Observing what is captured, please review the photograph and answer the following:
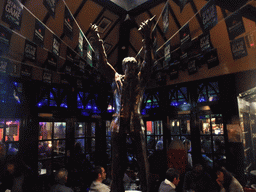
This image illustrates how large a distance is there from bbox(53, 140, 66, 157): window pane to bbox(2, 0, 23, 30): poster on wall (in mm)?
4692

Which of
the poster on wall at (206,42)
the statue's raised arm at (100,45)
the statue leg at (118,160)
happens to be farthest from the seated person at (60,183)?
the poster on wall at (206,42)

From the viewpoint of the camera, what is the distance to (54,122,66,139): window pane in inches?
259

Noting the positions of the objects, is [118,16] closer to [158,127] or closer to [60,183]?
[158,127]

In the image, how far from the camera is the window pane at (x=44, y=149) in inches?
235

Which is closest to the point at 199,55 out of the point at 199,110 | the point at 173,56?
the point at 173,56

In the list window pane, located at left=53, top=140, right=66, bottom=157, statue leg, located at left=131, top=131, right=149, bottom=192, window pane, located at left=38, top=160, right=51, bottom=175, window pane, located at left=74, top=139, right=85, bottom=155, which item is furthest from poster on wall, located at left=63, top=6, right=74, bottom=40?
window pane, located at left=74, top=139, right=85, bottom=155

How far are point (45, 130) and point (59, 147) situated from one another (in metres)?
0.88

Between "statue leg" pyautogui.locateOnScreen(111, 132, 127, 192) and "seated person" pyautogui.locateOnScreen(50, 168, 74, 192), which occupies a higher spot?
"statue leg" pyautogui.locateOnScreen(111, 132, 127, 192)

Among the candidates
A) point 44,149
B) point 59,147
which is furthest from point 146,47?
point 59,147

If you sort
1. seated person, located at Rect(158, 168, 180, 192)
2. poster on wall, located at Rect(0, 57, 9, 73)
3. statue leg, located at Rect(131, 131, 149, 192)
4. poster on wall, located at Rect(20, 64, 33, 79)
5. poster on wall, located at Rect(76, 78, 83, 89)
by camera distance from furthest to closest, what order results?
poster on wall, located at Rect(76, 78, 83, 89) → poster on wall, located at Rect(20, 64, 33, 79) → poster on wall, located at Rect(0, 57, 9, 73) → seated person, located at Rect(158, 168, 180, 192) → statue leg, located at Rect(131, 131, 149, 192)

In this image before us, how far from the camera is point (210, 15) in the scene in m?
2.95

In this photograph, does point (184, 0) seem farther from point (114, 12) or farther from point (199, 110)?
point (199, 110)

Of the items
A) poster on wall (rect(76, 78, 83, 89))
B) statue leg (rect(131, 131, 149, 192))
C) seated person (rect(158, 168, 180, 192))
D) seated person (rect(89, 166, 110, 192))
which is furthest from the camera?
poster on wall (rect(76, 78, 83, 89))

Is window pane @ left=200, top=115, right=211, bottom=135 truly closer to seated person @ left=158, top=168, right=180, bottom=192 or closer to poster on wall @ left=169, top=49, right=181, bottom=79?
poster on wall @ left=169, top=49, right=181, bottom=79
